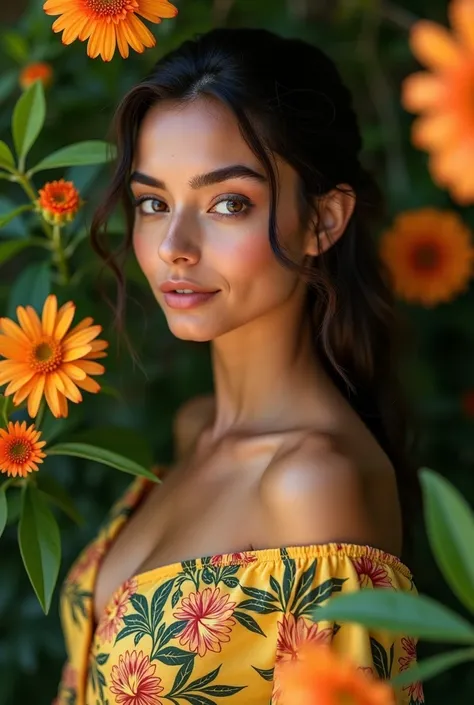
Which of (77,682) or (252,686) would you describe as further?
(77,682)

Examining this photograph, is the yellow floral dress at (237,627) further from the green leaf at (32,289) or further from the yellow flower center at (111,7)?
the yellow flower center at (111,7)

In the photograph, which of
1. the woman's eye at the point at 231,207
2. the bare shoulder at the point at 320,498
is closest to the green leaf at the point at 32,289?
the woman's eye at the point at 231,207

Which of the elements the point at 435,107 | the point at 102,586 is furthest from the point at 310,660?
the point at 102,586

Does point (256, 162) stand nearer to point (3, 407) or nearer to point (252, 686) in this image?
point (3, 407)

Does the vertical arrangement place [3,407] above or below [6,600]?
above

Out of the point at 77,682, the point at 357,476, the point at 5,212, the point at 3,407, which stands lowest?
the point at 77,682

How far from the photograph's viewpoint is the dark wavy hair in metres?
1.02

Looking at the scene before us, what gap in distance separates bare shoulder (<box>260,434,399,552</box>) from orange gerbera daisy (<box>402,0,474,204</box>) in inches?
21.8

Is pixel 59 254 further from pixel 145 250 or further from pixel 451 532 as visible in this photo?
pixel 451 532

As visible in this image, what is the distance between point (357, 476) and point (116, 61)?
713 mm

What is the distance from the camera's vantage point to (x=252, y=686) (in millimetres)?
1002

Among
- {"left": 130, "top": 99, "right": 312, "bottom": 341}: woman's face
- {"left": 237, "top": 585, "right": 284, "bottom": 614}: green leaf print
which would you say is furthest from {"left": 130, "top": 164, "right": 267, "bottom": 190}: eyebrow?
{"left": 237, "top": 585, "right": 284, "bottom": 614}: green leaf print

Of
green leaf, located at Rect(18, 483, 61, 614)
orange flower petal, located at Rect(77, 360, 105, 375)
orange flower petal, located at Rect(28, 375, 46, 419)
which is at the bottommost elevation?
green leaf, located at Rect(18, 483, 61, 614)

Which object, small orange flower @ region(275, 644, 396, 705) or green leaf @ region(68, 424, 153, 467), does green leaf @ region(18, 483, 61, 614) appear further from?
small orange flower @ region(275, 644, 396, 705)
